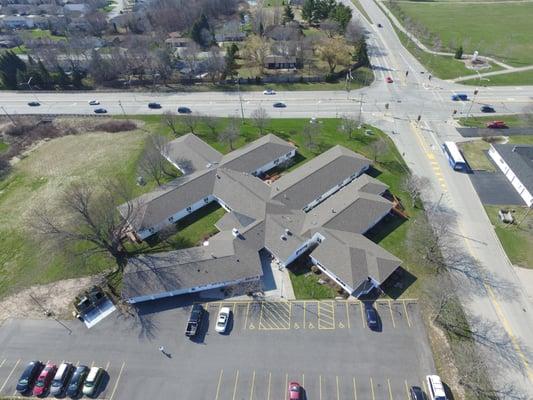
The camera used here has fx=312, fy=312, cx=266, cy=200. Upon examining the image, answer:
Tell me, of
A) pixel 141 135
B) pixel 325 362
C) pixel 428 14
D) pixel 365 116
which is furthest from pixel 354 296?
pixel 428 14

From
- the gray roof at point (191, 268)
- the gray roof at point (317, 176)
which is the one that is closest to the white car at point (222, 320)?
the gray roof at point (191, 268)

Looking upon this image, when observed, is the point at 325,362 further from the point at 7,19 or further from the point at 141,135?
the point at 7,19

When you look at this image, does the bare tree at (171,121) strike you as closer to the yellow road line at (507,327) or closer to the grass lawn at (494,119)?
the yellow road line at (507,327)

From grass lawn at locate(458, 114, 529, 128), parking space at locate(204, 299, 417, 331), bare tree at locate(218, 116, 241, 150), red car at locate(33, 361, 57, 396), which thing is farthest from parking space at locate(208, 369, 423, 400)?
grass lawn at locate(458, 114, 529, 128)

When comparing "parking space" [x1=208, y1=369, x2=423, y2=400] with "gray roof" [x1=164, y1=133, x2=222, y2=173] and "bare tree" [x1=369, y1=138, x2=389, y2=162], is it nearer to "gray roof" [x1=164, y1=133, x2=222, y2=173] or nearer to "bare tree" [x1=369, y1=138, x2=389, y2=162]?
→ "gray roof" [x1=164, y1=133, x2=222, y2=173]

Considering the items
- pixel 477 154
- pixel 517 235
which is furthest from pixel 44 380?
pixel 477 154

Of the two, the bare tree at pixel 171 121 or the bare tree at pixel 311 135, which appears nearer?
the bare tree at pixel 311 135
